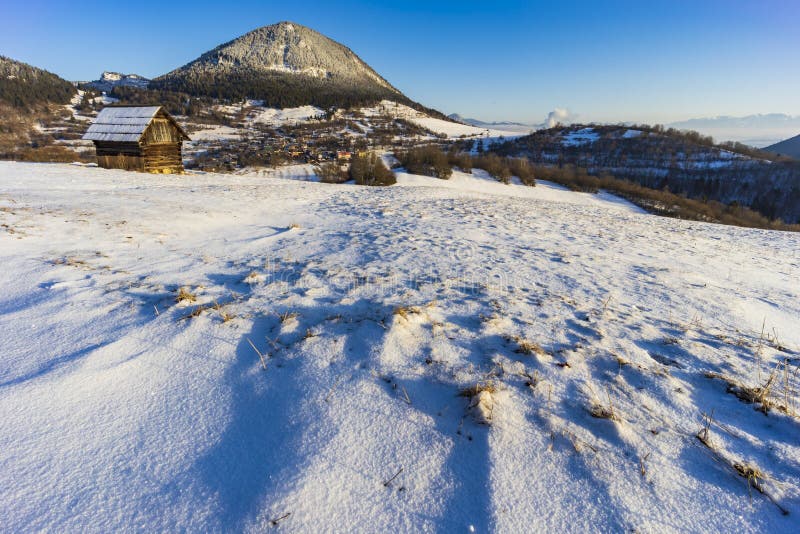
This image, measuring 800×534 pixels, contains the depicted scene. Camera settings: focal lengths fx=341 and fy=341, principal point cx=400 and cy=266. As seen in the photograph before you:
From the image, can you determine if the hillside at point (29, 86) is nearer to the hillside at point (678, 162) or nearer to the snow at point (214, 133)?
the snow at point (214, 133)

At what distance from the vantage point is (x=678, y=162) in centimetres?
5397

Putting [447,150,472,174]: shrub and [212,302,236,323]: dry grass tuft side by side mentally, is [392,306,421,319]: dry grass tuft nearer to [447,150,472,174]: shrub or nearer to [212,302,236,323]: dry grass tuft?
[212,302,236,323]: dry grass tuft

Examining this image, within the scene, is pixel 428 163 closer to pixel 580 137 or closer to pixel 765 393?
pixel 765 393

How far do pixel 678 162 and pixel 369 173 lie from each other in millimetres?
56806

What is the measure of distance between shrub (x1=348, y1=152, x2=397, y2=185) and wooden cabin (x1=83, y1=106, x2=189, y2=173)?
36.5 feet

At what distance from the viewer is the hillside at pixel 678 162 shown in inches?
1797

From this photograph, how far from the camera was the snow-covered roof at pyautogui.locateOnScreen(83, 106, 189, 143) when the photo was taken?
18.4 m

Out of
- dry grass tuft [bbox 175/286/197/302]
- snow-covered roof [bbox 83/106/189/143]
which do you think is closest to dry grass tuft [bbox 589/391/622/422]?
dry grass tuft [bbox 175/286/197/302]

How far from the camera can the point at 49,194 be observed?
10.3 meters

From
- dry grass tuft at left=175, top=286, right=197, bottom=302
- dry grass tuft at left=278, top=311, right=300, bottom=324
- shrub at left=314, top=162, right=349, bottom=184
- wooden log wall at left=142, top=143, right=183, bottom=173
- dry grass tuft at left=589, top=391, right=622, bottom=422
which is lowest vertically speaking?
dry grass tuft at left=589, top=391, right=622, bottom=422

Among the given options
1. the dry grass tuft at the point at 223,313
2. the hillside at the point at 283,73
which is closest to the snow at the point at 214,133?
the hillside at the point at 283,73

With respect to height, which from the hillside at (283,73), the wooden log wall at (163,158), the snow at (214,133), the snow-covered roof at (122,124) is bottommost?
the wooden log wall at (163,158)

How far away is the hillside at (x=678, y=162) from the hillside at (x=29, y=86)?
106395mm

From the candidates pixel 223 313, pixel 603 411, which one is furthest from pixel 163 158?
pixel 603 411
